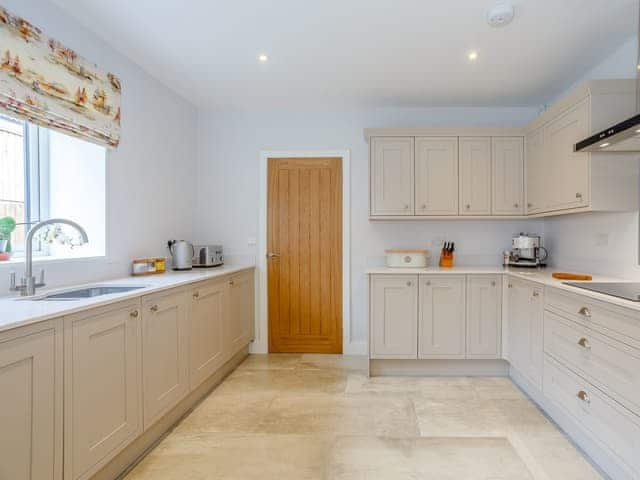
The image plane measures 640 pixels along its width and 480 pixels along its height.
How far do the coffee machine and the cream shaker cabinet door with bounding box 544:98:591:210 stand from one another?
51 cm

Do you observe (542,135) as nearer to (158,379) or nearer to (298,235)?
(298,235)

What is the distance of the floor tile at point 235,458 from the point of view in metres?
2.02

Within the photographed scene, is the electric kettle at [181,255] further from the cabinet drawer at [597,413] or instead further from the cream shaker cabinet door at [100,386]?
the cabinet drawer at [597,413]

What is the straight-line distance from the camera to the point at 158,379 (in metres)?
2.28

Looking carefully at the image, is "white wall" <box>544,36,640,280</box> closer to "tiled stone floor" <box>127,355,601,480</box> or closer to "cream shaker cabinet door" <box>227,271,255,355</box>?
"tiled stone floor" <box>127,355,601,480</box>

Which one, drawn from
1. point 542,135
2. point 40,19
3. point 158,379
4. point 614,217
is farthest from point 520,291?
point 40,19

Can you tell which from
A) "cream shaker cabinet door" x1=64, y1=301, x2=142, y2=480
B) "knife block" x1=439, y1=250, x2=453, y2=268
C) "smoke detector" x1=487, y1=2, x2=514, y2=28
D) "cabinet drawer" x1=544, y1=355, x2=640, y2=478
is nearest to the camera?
"cream shaker cabinet door" x1=64, y1=301, x2=142, y2=480

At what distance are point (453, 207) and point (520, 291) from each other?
3.09 feet

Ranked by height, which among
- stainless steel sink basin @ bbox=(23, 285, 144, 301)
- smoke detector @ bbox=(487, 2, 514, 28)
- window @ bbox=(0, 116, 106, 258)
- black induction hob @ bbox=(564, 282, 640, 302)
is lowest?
stainless steel sink basin @ bbox=(23, 285, 144, 301)

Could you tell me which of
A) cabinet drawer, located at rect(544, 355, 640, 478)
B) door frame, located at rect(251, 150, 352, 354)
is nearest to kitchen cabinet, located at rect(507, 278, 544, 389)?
cabinet drawer, located at rect(544, 355, 640, 478)

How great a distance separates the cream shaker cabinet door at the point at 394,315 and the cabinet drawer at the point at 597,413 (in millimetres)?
A: 1069

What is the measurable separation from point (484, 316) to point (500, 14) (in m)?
2.22

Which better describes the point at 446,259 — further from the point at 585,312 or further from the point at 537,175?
the point at 585,312

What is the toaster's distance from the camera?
142 inches
